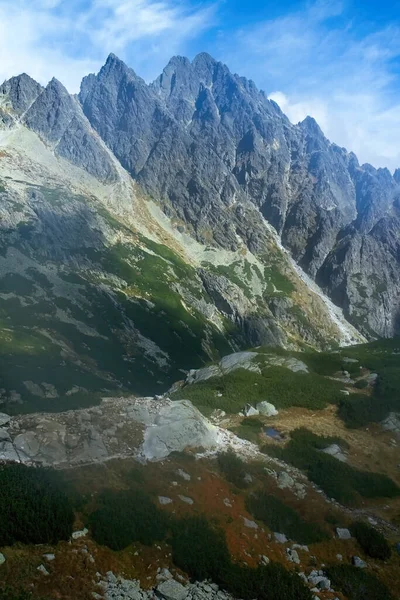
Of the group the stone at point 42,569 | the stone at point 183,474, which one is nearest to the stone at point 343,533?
the stone at point 183,474

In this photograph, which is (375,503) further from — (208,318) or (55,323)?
(208,318)

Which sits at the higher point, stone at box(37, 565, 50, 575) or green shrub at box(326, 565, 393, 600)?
stone at box(37, 565, 50, 575)

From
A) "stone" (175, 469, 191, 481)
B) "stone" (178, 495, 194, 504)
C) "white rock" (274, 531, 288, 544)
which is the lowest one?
"white rock" (274, 531, 288, 544)

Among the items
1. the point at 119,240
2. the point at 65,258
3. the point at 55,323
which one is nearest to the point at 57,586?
the point at 55,323

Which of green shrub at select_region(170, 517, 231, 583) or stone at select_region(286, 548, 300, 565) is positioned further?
stone at select_region(286, 548, 300, 565)

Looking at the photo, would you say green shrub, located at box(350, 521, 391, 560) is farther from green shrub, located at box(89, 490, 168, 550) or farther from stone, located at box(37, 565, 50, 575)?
stone, located at box(37, 565, 50, 575)

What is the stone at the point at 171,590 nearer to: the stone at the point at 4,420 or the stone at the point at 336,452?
the stone at the point at 4,420

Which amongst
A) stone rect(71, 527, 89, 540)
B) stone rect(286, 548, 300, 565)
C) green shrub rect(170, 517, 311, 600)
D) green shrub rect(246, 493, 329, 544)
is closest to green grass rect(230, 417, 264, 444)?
green shrub rect(246, 493, 329, 544)
